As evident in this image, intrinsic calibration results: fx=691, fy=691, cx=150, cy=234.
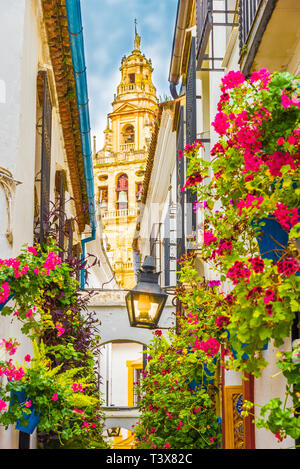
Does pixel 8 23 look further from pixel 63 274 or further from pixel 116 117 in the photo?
pixel 116 117

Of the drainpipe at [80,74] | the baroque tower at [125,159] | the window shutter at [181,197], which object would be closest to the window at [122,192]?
the baroque tower at [125,159]

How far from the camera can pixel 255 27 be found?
5.14m

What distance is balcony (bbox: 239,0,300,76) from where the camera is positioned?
15.9ft

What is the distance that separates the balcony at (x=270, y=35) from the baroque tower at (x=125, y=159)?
161 feet

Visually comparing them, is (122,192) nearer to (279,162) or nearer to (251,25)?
(251,25)

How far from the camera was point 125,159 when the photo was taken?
58.1 meters

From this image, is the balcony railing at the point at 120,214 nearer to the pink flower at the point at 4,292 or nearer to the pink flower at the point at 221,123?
the pink flower at the point at 4,292

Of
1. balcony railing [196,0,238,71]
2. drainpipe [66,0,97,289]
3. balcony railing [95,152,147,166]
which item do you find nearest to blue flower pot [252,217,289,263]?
balcony railing [196,0,238,71]

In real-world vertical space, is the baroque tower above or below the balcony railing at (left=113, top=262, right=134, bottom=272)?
above

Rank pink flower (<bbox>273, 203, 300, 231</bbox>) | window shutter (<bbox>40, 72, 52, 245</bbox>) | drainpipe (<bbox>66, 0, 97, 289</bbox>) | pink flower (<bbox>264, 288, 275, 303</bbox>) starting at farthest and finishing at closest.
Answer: drainpipe (<bbox>66, 0, 97, 289</bbox>)
window shutter (<bbox>40, 72, 52, 245</bbox>)
pink flower (<bbox>273, 203, 300, 231</bbox>)
pink flower (<bbox>264, 288, 275, 303</bbox>)

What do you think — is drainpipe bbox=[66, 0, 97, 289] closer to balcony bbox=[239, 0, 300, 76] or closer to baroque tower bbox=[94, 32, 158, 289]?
balcony bbox=[239, 0, 300, 76]

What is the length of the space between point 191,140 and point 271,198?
22.5ft

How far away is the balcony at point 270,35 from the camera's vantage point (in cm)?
484

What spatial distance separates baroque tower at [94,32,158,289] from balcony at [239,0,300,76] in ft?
161
